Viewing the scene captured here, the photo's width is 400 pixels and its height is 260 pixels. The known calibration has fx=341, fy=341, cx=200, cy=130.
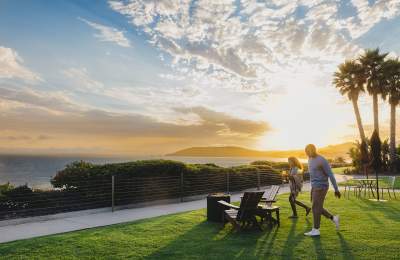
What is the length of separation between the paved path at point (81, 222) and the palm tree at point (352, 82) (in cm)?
3095

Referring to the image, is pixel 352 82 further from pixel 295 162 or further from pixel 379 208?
pixel 295 162

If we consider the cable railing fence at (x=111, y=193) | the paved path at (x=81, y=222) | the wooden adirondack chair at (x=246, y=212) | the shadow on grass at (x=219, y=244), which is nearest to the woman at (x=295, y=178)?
the shadow on grass at (x=219, y=244)

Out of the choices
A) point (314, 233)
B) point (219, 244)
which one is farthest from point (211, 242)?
point (314, 233)

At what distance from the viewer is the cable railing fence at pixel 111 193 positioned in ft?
32.6

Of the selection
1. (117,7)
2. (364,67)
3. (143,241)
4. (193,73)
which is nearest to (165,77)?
(193,73)

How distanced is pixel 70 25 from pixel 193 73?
6.41 meters

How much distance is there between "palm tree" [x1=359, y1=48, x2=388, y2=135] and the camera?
117ft

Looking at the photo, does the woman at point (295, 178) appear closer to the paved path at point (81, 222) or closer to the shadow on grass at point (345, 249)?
the shadow on grass at point (345, 249)

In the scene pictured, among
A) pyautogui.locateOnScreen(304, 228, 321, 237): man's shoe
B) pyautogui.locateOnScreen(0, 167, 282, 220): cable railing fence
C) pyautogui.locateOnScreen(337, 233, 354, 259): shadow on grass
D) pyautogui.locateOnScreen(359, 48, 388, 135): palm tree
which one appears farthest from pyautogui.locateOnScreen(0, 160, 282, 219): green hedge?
pyautogui.locateOnScreen(359, 48, 388, 135): palm tree

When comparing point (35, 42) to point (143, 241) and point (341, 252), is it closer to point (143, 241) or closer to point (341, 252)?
point (143, 241)

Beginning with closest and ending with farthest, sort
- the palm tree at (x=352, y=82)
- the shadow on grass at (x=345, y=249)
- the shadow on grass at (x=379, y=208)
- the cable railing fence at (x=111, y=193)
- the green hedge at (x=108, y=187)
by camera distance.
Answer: the shadow on grass at (x=345, y=249)
the shadow on grass at (x=379, y=208)
the cable railing fence at (x=111, y=193)
the green hedge at (x=108, y=187)
the palm tree at (x=352, y=82)

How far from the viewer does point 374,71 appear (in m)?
36.2

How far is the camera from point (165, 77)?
57.4 feet

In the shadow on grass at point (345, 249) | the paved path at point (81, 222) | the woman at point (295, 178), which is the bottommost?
the shadow on grass at point (345, 249)
